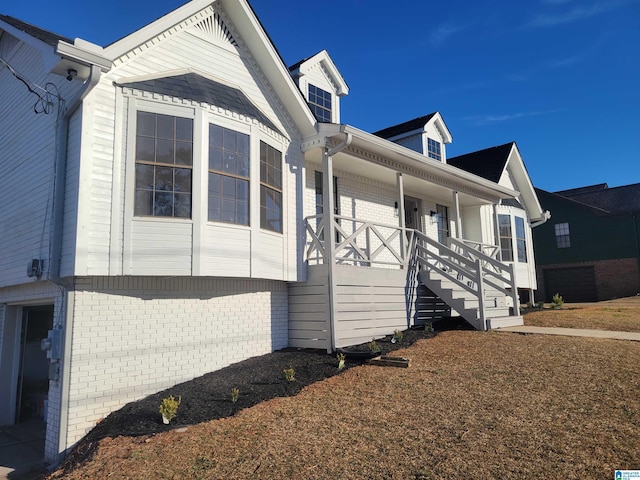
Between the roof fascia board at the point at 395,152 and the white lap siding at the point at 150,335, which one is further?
the roof fascia board at the point at 395,152

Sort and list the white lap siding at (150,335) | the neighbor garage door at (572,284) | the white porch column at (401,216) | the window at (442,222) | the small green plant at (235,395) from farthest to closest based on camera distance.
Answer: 1. the neighbor garage door at (572,284)
2. the window at (442,222)
3. the white porch column at (401,216)
4. the white lap siding at (150,335)
5. the small green plant at (235,395)

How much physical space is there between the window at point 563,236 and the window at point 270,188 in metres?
25.8

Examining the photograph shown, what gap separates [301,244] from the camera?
980 cm

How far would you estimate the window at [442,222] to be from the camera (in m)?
16.2

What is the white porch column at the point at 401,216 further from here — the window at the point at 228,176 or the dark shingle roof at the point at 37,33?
the dark shingle roof at the point at 37,33

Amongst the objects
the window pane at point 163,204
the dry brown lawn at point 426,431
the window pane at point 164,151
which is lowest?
Answer: the dry brown lawn at point 426,431

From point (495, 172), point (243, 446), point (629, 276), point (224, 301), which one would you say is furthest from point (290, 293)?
point (629, 276)

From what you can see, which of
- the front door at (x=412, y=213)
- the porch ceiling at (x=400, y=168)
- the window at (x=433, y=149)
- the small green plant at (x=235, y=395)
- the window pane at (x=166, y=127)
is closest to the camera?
the small green plant at (x=235, y=395)

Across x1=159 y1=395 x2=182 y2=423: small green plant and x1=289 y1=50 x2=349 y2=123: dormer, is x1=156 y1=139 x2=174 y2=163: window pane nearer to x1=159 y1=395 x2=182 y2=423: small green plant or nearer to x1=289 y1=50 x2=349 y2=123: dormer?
x1=159 y1=395 x2=182 y2=423: small green plant

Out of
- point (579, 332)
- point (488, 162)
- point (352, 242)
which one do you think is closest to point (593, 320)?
point (579, 332)

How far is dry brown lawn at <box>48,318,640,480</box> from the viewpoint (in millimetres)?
4219

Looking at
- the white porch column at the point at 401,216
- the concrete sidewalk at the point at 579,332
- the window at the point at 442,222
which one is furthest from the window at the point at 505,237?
the white porch column at the point at 401,216

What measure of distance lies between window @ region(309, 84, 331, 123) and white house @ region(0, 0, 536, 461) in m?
2.20

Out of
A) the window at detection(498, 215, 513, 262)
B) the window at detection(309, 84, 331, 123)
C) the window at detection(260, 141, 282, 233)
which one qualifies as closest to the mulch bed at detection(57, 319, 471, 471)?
the window at detection(260, 141, 282, 233)
